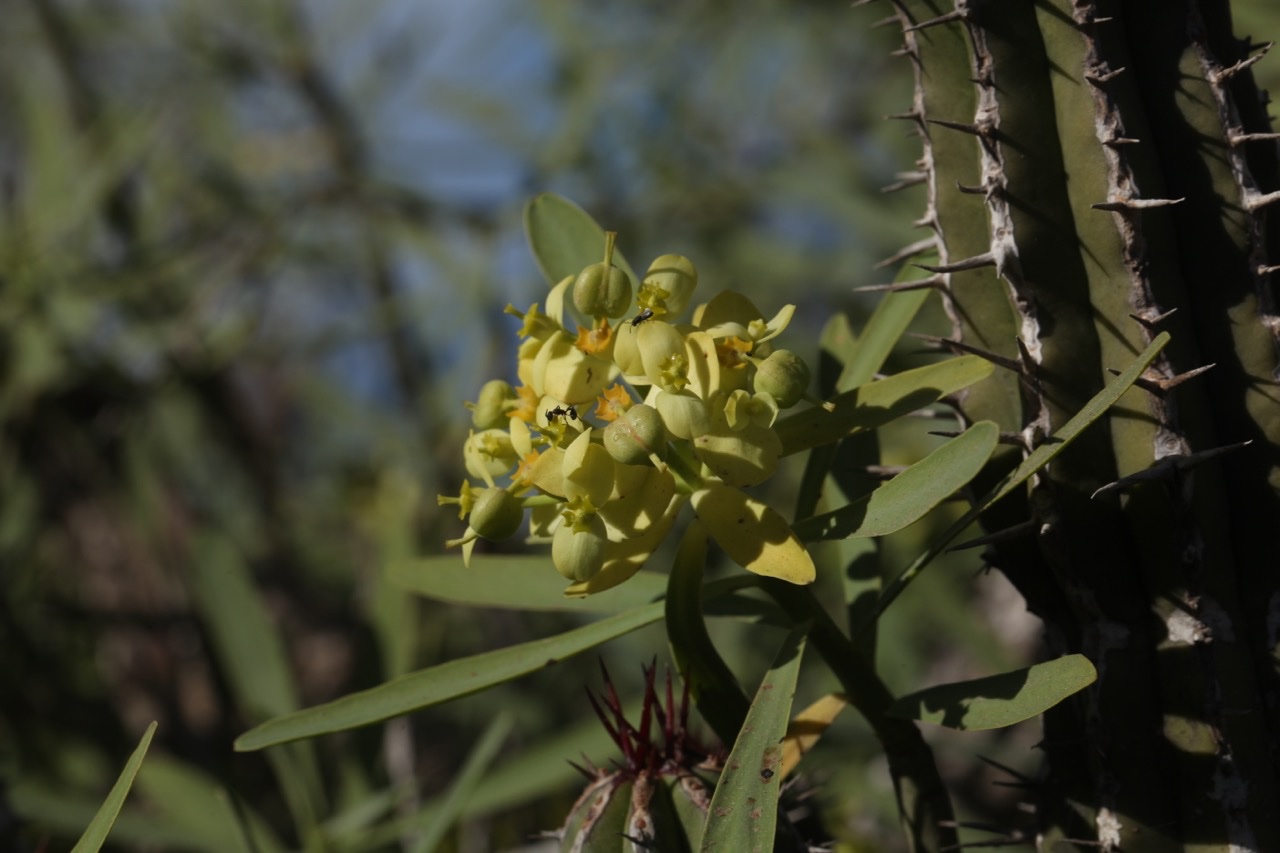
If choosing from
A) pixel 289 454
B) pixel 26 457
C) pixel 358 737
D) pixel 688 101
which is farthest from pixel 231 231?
pixel 289 454

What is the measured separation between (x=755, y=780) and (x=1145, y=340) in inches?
12.0

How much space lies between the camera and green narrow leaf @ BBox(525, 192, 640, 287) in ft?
2.56

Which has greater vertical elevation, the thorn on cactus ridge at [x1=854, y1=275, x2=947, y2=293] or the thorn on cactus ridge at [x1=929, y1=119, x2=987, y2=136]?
the thorn on cactus ridge at [x1=929, y1=119, x2=987, y2=136]

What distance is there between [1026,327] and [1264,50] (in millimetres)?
200

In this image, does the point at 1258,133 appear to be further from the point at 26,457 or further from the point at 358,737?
the point at 26,457

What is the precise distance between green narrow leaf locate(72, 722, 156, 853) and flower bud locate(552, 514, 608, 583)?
210 mm

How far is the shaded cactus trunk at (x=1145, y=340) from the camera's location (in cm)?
62

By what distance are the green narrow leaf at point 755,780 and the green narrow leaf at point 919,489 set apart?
8 centimetres

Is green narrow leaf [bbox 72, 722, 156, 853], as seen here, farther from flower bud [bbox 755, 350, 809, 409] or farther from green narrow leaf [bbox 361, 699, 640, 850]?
green narrow leaf [bbox 361, 699, 640, 850]

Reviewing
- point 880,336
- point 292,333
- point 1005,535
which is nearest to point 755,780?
point 1005,535

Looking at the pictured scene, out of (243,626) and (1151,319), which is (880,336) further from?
(243,626)

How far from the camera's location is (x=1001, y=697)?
1.97 feet

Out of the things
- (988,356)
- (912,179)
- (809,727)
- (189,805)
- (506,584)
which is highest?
(912,179)

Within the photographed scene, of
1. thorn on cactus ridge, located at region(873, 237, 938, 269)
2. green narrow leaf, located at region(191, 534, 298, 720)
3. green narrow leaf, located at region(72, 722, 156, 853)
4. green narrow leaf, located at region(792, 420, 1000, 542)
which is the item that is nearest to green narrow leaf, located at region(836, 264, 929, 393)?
thorn on cactus ridge, located at region(873, 237, 938, 269)
